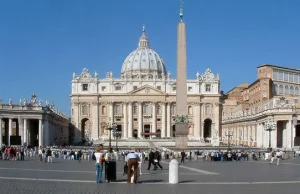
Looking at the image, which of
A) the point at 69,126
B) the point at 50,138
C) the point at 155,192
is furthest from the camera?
the point at 69,126

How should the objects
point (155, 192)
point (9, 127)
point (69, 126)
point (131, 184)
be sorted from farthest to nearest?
point (69, 126), point (9, 127), point (131, 184), point (155, 192)

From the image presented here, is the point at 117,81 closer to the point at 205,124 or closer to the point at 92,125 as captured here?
the point at 92,125

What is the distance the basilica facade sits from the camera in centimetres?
9812

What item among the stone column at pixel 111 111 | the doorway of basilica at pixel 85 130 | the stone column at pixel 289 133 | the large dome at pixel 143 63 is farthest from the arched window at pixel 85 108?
the stone column at pixel 289 133

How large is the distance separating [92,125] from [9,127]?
3481cm

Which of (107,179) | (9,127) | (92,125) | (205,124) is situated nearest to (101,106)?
(92,125)

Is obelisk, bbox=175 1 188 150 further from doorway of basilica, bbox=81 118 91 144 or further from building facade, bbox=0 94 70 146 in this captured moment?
doorway of basilica, bbox=81 118 91 144

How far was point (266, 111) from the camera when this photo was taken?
2739 inches

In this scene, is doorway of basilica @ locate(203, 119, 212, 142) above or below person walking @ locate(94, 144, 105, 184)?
below

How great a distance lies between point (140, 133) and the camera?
97875 millimetres

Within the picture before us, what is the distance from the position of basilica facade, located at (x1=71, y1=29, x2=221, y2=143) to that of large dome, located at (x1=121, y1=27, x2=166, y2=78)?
81.2 feet

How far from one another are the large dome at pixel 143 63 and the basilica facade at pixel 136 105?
24747mm

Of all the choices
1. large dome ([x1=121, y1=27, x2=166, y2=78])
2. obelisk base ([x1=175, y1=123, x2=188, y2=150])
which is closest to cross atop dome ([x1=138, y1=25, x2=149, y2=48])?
large dome ([x1=121, y1=27, x2=166, y2=78])

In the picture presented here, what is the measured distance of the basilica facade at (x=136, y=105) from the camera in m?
98.1
